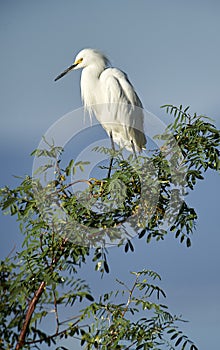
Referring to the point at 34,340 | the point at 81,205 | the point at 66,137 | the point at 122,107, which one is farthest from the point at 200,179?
the point at 122,107

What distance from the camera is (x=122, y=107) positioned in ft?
14.4

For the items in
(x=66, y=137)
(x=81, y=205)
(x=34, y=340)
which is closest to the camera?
(x=34, y=340)

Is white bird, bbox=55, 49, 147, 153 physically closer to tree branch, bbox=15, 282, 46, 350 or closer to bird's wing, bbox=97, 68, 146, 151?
bird's wing, bbox=97, 68, 146, 151

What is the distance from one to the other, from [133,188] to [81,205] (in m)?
0.23

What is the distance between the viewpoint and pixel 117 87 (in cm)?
454

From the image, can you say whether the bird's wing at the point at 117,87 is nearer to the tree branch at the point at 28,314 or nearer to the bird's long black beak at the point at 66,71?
the bird's long black beak at the point at 66,71

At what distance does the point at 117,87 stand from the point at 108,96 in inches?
4.6

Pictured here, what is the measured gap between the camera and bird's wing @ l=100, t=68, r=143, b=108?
4531mm

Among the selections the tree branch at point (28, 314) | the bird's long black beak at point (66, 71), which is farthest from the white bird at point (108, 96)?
the tree branch at point (28, 314)

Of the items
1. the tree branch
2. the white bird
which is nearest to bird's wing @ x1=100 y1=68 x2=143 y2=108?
the white bird

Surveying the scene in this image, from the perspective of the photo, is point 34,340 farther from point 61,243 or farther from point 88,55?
point 88,55

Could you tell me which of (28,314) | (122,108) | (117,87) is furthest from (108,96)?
(28,314)

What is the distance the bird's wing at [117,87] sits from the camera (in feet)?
14.9

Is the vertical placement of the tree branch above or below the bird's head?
below
